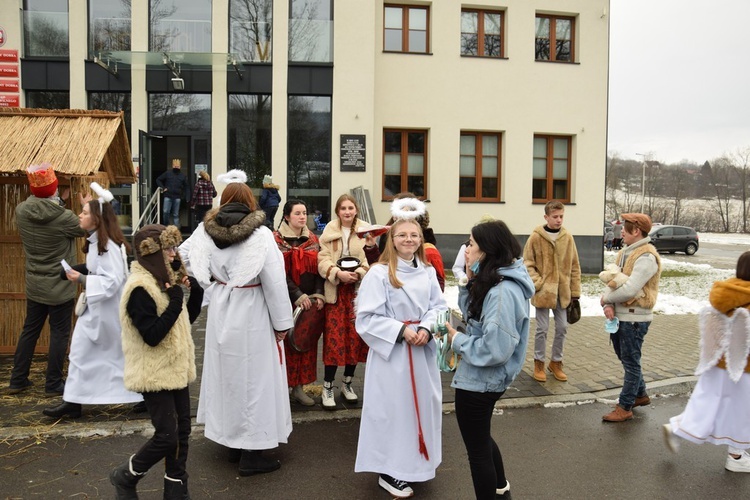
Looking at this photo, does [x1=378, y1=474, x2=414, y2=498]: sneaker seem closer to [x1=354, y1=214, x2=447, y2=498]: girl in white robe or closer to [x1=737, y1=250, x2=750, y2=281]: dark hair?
[x1=354, y1=214, x2=447, y2=498]: girl in white robe

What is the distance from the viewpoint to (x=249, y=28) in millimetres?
15891

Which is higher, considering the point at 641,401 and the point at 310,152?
the point at 310,152

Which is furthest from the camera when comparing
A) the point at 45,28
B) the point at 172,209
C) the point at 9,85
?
the point at 45,28

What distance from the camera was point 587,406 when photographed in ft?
19.9

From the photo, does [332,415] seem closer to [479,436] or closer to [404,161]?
[479,436]

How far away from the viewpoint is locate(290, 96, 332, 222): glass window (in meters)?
16.2

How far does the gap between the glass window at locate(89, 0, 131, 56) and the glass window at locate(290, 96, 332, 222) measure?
15.0 feet

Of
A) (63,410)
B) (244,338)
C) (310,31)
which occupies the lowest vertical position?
(63,410)

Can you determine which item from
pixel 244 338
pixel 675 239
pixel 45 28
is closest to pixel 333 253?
pixel 244 338

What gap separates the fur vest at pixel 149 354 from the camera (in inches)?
144

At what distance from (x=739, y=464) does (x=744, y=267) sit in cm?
153

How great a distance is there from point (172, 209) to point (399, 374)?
12367mm

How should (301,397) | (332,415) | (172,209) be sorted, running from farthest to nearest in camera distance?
(172,209)
(301,397)
(332,415)

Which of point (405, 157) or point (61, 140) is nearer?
point (61, 140)
